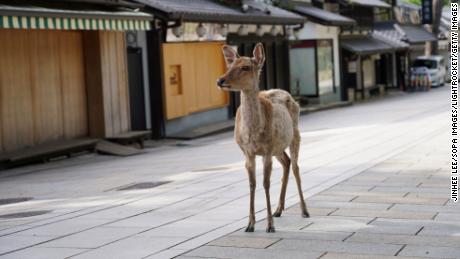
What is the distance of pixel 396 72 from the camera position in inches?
2132

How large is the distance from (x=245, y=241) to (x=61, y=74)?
41.4 ft

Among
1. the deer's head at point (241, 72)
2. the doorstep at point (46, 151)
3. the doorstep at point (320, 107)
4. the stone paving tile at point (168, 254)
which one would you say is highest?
the deer's head at point (241, 72)

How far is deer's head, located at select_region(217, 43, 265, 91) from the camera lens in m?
8.05

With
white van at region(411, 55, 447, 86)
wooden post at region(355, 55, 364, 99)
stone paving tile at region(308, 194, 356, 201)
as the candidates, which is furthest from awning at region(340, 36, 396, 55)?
stone paving tile at region(308, 194, 356, 201)

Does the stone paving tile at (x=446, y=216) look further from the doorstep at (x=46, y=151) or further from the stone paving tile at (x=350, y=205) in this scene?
the doorstep at (x=46, y=151)

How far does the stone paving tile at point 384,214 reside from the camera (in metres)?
8.82

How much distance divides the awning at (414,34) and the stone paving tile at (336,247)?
47310 millimetres

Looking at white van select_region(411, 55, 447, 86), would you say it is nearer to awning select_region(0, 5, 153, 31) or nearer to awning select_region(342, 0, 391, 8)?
awning select_region(342, 0, 391, 8)

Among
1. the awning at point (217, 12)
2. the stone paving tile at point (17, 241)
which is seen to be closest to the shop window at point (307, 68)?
the awning at point (217, 12)

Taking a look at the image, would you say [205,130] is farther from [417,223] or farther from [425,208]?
[417,223]

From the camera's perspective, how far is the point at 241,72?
816 cm

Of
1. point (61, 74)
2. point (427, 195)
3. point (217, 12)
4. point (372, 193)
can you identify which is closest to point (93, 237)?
point (372, 193)

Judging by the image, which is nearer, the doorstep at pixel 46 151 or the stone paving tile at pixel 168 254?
the stone paving tile at pixel 168 254

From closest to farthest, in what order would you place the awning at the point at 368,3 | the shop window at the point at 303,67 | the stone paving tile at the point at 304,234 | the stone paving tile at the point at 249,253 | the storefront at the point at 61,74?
the stone paving tile at the point at 249,253
the stone paving tile at the point at 304,234
the storefront at the point at 61,74
the shop window at the point at 303,67
the awning at the point at 368,3
